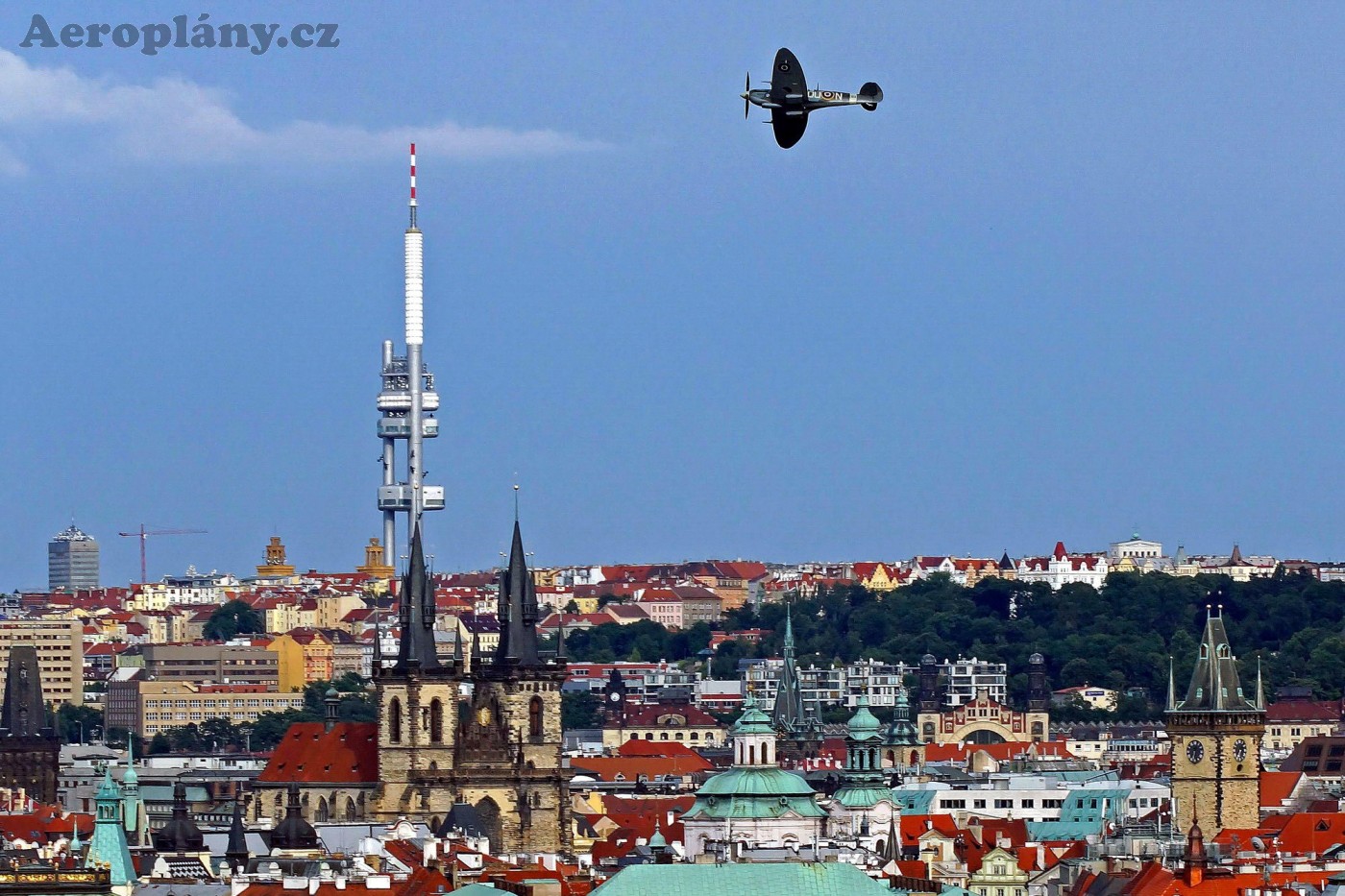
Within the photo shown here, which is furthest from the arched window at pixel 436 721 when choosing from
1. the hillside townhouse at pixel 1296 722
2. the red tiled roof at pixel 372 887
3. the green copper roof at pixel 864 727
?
the hillside townhouse at pixel 1296 722

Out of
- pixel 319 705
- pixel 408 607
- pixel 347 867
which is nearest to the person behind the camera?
pixel 347 867

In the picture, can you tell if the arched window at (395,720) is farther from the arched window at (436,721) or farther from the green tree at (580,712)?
the green tree at (580,712)

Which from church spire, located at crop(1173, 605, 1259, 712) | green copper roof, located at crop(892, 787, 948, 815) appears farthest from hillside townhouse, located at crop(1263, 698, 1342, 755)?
church spire, located at crop(1173, 605, 1259, 712)

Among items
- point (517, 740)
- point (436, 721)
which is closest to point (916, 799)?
point (517, 740)

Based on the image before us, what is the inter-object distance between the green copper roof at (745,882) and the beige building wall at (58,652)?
128 metres

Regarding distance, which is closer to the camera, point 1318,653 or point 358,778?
point 358,778

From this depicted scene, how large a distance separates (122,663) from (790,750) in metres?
73.5

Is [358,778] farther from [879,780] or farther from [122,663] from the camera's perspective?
[122,663]

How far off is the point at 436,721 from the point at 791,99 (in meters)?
68.5

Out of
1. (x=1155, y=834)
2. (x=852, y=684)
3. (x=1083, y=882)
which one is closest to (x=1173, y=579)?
(x=852, y=684)

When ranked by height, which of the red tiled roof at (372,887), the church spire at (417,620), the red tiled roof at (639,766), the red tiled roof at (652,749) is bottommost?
the red tiled roof at (639,766)

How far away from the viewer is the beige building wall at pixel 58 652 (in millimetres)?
188500

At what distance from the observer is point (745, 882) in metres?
60.8

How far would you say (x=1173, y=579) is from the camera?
187500 millimetres
